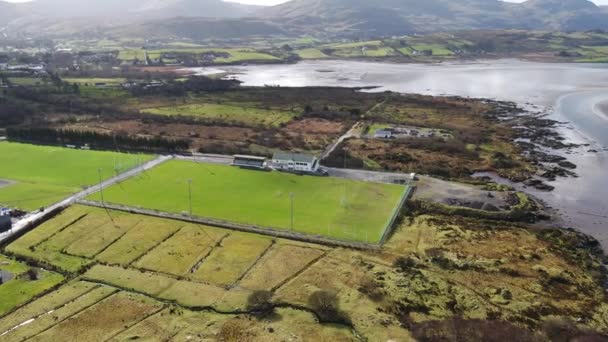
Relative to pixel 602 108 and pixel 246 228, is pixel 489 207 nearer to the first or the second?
pixel 246 228

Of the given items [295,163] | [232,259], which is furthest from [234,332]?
[295,163]

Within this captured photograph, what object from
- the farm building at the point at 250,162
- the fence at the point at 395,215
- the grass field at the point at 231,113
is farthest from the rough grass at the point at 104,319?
the grass field at the point at 231,113

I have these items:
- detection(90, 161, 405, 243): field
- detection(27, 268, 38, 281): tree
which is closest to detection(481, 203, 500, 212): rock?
detection(90, 161, 405, 243): field

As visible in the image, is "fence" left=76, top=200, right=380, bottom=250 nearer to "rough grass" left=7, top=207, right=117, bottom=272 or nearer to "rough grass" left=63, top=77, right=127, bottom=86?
"rough grass" left=7, top=207, right=117, bottom=272

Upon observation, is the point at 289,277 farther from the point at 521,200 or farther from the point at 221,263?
the point at 521,200

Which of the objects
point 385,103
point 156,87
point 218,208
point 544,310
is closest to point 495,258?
point 544,310

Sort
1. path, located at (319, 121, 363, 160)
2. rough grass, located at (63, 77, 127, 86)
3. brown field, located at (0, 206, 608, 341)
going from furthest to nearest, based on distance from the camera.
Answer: rough grass, located at (63, 77, 127, 86) → path, located at (319, 121, 363, 160) → brown field, located at (0, 206, 608, 341)
